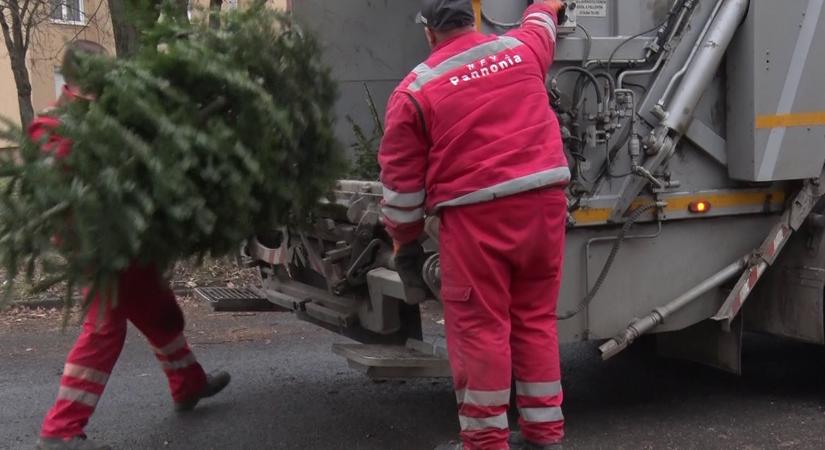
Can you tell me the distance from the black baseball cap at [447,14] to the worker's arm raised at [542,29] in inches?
9.1

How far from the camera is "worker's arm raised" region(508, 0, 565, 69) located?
3879 millimetres

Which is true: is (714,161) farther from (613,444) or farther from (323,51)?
(323,51)

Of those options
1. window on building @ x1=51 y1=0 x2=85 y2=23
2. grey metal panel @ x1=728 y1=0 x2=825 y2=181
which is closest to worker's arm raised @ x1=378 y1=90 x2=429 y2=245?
grey metal panel @ x1=728 y1=0 x2=825 y2=181

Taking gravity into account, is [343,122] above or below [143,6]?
below

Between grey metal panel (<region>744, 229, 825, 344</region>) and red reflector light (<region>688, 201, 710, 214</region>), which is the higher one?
red reflector light (<region>688, 201, 710, 214</region>)

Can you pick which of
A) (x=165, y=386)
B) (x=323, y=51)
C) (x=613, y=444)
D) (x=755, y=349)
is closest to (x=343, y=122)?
(x=323, y=51)

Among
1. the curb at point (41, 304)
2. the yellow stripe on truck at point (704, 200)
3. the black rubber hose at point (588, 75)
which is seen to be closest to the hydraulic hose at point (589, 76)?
the black rubber hose at point (588, 75)

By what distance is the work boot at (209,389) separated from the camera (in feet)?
16.6

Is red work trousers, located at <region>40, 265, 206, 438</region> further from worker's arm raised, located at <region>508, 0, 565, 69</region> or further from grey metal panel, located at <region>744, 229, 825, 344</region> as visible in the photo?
grey metal panel, located at <region>744, 229, 825, 344</region>

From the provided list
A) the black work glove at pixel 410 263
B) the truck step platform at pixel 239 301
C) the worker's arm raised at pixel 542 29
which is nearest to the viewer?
the worker's arm raised at pixel 542 29

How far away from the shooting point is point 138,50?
370 cm

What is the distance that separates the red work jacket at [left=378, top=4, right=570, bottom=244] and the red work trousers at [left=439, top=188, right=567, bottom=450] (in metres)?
0.08

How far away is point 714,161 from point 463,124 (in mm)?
1582

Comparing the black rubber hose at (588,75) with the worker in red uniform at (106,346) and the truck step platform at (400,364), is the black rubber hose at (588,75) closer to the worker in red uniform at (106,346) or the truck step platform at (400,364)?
the truck step platform at (400,364)
